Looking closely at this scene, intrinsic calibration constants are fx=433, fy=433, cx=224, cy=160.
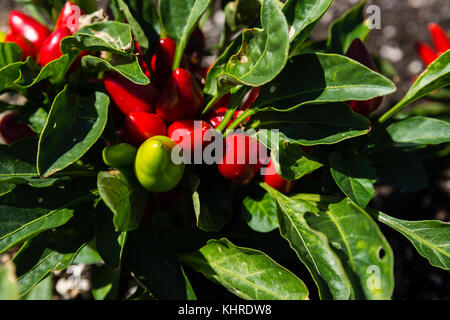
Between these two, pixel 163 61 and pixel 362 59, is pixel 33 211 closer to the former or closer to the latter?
pixel 163 61

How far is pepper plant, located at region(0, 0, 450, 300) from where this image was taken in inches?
29.7

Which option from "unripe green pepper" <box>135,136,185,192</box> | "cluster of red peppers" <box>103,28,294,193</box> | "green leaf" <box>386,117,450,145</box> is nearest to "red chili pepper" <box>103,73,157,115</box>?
"cluster of red peppers" <box>103,28,294,193</box>

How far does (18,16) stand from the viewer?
1.03m

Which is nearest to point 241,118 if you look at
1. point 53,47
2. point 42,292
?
point 53,47

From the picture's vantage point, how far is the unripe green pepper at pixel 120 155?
0.81 m

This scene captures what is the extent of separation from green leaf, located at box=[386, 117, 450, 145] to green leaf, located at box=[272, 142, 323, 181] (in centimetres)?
26

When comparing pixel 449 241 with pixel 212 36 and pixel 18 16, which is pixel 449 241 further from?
pixel 212 36

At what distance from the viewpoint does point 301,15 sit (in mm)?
794

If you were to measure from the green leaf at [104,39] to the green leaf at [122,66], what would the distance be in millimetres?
20

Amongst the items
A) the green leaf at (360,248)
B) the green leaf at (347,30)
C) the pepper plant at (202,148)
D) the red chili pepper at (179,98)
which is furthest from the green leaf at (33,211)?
the green leaf at (347,30)

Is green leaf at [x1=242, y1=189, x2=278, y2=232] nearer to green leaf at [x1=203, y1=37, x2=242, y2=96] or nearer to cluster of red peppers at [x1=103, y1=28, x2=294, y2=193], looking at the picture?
cluster of red peppers at [x1=103, y1=28, x2=294, y2=193]

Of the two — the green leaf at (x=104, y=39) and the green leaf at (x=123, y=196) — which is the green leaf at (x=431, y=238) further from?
the green leaf at (x=104, y=39)
